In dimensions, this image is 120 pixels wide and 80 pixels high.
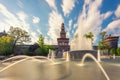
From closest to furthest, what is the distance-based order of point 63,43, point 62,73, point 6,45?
point 62,73
point 6,45
point 63,43

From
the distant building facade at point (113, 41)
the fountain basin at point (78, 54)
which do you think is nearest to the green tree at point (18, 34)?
the fountain basin at point (78, 54)

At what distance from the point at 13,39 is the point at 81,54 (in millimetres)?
31416

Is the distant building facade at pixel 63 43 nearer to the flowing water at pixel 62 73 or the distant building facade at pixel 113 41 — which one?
the distant building facade at pixel 113 41

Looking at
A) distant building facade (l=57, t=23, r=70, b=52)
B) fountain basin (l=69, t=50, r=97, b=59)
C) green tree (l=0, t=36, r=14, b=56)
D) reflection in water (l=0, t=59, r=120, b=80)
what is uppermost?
distant building facade (l=57, t=23, r=70, b=52)

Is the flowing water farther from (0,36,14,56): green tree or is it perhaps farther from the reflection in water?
(0,36,14,56): green tree

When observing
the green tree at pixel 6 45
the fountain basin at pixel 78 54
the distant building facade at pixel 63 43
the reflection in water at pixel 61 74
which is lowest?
the reflection in water at pixel 61 74

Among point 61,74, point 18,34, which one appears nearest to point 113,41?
point 18,34

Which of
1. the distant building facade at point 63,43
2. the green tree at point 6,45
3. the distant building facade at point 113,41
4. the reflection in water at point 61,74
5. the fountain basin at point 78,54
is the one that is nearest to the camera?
→ the reflection in water at point 61,74

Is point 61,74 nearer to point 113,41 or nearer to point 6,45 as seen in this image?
point 6,45

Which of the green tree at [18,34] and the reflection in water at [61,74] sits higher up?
the green tree at [18,34]

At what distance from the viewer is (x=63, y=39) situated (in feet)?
311

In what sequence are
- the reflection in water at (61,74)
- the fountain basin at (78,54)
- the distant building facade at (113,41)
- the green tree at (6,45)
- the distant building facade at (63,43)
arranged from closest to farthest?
the reflection in water at (61,74)
the fountain basin at (78,54)
the green tree at (6,45)
the distant building facade at (63,43)
the distant building facade at (113,41)

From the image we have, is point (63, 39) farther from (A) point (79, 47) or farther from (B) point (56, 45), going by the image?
(A) point (79, 47)

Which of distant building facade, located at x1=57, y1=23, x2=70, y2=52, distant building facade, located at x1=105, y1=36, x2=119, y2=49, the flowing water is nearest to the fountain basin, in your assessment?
the flowing water
